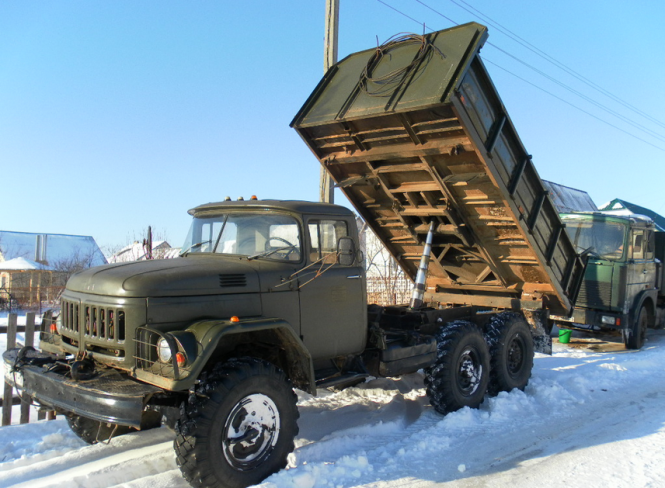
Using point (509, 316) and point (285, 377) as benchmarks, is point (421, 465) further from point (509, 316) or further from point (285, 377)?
point (509, 316)

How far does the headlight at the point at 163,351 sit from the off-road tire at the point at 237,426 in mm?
316

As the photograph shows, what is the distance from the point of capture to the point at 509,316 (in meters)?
7.10

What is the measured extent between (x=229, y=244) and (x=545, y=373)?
5397 mm

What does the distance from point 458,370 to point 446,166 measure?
7.70ft

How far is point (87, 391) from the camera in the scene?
151 inches

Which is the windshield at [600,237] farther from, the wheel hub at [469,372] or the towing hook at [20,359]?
the towing hook at [20,359]

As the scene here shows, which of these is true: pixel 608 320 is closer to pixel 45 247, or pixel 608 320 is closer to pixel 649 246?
pixel 649 246

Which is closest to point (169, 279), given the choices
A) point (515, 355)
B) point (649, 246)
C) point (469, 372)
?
point (469, 372)

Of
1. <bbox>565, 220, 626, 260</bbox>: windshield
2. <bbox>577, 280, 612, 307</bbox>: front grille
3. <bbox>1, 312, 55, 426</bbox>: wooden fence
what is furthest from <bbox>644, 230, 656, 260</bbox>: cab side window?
<bbox>1, 312, 55, 426</bbox>: wooden fence

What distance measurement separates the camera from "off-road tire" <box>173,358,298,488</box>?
12.5 ft

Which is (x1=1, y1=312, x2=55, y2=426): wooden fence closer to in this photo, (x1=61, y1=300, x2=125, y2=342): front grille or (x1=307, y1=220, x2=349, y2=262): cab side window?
(x1=61, y1=300, x2=125, y2=342): front grille

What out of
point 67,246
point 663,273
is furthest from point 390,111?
point 67,246

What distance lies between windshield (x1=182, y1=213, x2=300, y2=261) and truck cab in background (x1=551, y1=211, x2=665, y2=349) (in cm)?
688

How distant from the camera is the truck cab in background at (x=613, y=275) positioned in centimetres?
1027
